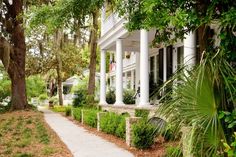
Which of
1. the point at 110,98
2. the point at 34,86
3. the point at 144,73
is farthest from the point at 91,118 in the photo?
the point at 34,86

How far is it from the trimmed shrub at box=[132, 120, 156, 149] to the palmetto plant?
4.87m

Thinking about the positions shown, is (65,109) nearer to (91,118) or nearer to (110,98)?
(110,98)

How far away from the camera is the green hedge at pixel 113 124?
14172 mm

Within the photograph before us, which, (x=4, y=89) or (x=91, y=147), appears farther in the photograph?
(x=4, y=89)

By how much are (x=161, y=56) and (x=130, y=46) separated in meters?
2.68

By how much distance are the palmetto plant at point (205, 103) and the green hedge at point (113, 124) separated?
741 cm

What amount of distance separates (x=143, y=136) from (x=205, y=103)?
5627mm

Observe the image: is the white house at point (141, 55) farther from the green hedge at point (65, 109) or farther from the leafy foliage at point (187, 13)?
the leafy foliage at point (187, 13)

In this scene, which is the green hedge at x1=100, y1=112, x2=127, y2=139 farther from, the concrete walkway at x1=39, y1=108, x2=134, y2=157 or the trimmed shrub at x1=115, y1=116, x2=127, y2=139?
A: the concrete walkway at x1=39, y1=108, x2=134, y2=157

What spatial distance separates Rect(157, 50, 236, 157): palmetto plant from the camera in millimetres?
6234

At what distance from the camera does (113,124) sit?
15406 mm

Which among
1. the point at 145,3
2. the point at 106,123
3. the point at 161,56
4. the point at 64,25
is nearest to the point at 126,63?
the point at 161,56

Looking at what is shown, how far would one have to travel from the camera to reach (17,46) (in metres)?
31.0

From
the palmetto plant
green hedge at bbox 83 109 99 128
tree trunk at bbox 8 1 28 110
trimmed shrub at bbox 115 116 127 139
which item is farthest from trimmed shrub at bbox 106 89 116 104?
the palmetto plant
